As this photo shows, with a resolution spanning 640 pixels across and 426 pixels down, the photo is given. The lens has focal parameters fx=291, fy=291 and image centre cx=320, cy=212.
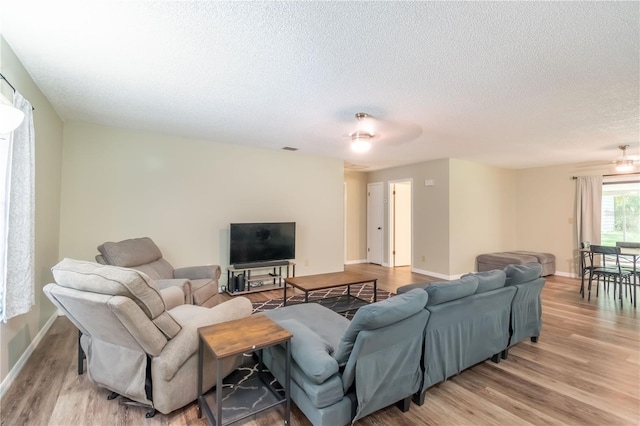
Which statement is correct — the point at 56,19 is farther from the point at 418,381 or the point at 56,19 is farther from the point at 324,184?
the point at 324,184

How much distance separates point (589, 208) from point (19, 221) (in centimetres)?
845

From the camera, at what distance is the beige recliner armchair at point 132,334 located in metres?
1.62

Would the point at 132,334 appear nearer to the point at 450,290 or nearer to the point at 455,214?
the point at 450,290

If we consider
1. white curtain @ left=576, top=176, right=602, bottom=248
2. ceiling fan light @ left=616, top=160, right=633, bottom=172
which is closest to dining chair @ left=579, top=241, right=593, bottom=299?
white curtain @ left=576, top=176, right=602, bottom=248

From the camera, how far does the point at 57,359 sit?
253 cm

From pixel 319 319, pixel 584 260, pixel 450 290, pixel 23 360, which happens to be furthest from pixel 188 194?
pixel 584 260

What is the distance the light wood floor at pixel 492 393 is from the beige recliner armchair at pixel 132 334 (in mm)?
223

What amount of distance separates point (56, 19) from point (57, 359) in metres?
2.65

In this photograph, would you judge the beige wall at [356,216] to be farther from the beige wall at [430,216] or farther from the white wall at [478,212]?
the white wall at [478,212]

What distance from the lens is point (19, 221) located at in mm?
2062

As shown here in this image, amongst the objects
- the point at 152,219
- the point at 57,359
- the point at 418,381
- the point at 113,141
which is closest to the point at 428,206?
the point at 418,381

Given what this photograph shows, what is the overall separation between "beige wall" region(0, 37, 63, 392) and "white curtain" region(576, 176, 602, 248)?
27.9 ft

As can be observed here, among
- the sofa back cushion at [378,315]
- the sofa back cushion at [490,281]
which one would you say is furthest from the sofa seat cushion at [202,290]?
the sofa back cushion at [490,281]

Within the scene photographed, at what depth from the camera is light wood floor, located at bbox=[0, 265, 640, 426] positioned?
183 cm
